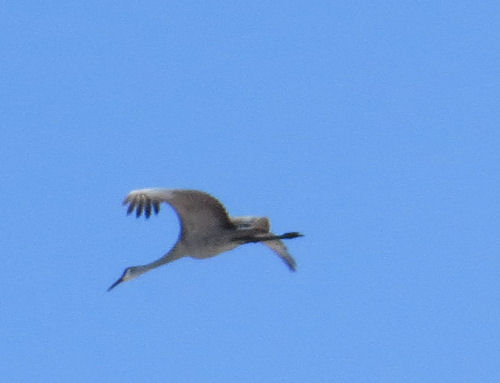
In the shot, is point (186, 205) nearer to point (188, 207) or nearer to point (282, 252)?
point (188, 207)

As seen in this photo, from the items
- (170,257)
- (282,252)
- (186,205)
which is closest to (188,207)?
(186,205)

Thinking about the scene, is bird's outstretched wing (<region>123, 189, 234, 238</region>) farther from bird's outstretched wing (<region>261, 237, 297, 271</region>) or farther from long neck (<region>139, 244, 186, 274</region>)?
bird's outstretched wing (<region>261, 237, 297, 271</region>)

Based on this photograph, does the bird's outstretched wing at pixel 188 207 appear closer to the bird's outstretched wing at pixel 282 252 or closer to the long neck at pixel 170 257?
the long neck at pixel 170 257

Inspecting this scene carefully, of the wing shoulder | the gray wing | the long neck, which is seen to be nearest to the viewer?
the wing shoulder

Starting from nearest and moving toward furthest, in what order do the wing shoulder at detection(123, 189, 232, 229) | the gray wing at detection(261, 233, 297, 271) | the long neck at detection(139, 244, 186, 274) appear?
1. the wing shoulder at detection(123, 189, 232, 229)
2. the long neck at detection(139, 244, 186, 274)
3. the gray wing at detection(261, 233, 297, 271)

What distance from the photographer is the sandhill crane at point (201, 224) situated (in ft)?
97.7

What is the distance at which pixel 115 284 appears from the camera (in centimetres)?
3394

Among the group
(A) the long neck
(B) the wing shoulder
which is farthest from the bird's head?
(B) the wing shoulder

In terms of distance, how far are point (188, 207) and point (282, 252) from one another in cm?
476

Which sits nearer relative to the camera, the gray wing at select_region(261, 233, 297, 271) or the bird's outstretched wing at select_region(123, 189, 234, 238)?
the bird's outstretched wing at select_region(123, 189, 234, 238)

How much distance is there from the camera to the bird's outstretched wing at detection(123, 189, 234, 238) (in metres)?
29.7

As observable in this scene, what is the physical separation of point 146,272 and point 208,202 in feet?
10.2

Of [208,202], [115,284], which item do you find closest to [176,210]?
[208,202]

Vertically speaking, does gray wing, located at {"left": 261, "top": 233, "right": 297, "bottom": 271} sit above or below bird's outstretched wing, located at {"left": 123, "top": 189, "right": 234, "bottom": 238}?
above
